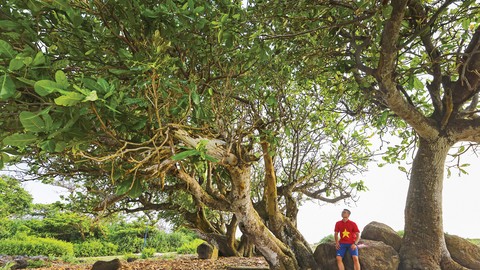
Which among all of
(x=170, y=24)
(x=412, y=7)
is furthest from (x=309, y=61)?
(x=170, y=24)

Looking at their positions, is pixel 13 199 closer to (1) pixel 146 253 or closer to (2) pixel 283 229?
(1) pixel 146 253

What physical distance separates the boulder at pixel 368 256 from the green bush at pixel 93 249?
16.8 metres

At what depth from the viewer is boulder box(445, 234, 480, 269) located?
7207 mm

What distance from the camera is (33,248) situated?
712 inches

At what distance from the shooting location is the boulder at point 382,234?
8.00 metres

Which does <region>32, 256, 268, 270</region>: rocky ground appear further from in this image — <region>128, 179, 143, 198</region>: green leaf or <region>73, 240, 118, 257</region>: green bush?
<region>73, 240, 118, 257</region>: green bush

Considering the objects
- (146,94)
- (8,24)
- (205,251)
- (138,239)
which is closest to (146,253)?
(205,251)

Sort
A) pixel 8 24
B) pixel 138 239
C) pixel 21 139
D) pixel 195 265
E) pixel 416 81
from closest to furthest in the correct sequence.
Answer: pixel 21 139
pixel 8 24
pixel 416 81
pixel 195 265
pixel 138 239

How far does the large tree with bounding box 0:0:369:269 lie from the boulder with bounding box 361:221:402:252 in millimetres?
1824

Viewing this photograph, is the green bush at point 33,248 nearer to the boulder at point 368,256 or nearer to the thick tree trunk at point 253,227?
the thick tree trunk at point 253,227

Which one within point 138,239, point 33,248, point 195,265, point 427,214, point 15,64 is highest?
point 138,239

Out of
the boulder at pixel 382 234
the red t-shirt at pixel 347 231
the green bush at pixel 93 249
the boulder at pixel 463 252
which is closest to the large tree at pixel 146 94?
the red t-shirt at pixel 347 231

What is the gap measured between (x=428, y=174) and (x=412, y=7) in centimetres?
370

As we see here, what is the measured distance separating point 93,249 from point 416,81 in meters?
20.9
